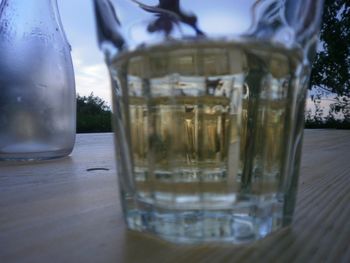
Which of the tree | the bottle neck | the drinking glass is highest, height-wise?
the tree

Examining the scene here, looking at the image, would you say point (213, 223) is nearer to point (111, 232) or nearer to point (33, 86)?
point (111, 232)

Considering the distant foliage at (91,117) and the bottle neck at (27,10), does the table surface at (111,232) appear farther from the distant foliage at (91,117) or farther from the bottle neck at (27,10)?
the distant foliage at (91,117)

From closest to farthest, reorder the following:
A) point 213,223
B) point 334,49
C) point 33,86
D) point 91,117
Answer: point 213,223
point 33,86
point 91,117
point 334,49

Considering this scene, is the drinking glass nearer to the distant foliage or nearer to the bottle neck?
the bottle neck

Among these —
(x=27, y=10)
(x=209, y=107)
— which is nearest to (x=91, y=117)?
(x=27, y=10)

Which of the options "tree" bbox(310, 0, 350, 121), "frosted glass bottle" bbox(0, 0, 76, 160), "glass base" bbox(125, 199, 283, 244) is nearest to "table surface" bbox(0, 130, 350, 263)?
"glass base" bbox(125, 199, 283, 244)

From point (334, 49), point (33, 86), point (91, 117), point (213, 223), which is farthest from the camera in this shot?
point (334, 49)

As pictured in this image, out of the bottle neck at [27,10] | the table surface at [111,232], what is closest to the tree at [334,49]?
the bottle neck at [27,10]

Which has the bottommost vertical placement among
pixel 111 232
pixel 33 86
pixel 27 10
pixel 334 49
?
pixel 111 232
